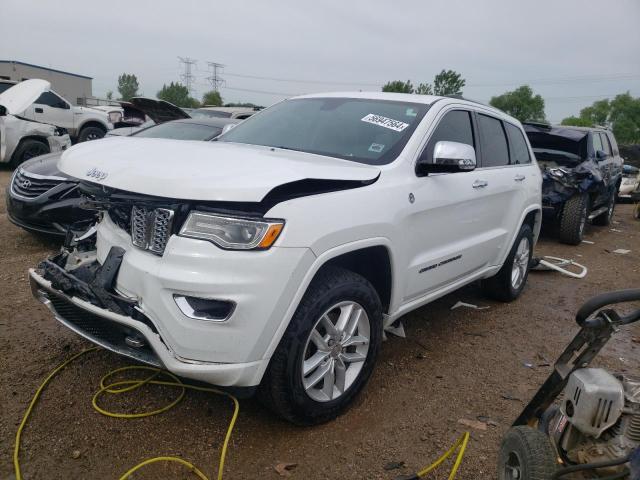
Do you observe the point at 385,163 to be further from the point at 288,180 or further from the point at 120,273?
the point at 120,273

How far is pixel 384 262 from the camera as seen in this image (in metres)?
2.87

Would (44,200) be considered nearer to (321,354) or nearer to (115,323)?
(115,323)

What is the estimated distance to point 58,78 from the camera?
45781mm

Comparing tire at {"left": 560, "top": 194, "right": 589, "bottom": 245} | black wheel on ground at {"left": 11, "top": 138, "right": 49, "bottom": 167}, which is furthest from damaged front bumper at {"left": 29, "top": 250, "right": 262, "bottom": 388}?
black wheel on ground at {"left": 11, "top": 138, "right": 49, "bottom": 167}

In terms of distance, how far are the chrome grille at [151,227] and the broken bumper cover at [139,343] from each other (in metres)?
0.34

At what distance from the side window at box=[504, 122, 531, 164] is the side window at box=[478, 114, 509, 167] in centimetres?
15

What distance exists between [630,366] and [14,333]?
4.48 m

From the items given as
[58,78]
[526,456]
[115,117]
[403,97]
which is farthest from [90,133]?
[58,78]

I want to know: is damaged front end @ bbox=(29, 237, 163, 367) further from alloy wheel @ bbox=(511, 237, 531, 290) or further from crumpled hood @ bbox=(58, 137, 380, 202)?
alloy wheel @ bbox=(511, 237, 531, 290)

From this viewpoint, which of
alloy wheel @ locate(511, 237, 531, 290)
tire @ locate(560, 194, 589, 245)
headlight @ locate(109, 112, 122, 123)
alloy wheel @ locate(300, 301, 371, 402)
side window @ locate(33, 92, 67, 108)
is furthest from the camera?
side window @ locate(33, 92, 67, 108)

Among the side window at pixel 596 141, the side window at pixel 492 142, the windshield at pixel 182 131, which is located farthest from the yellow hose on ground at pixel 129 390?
the side window at pixel 596 141

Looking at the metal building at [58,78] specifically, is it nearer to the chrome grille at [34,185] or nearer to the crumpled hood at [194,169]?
the chrome grille at [34,185]

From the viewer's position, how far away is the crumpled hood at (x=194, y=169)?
2.13 m

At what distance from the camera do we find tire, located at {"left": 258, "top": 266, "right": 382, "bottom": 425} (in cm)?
235
